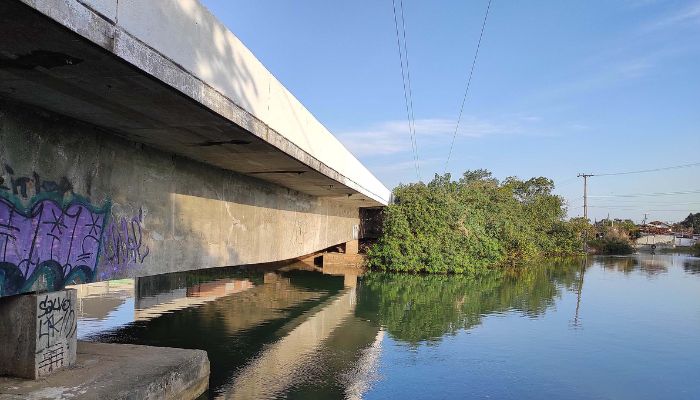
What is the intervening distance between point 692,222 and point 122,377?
136m

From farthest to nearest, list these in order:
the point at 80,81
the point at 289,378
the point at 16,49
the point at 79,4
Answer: the point at 289,378 < the point at 80,81 < the point at 16,49 < the point at 79,4

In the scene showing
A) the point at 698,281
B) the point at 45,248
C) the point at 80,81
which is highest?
the point at 80,81

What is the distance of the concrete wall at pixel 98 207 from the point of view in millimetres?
5387

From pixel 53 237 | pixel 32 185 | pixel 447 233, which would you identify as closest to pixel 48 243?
pixel 53 237

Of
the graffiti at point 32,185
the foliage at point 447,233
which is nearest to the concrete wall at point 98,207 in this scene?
the graffiti at point 32,185

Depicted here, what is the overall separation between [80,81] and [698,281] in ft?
102

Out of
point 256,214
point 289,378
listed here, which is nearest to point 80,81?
point 289,378

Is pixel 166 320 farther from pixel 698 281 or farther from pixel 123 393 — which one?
pixel 698 281

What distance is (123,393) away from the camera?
212 inches

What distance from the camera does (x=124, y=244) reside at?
7148mm

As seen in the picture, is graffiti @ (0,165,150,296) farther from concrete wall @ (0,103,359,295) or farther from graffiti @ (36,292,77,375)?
graffiti @ (36,292,77,375)

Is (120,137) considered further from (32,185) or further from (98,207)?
(32,185)

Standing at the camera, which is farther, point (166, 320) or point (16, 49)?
point (166, 320)

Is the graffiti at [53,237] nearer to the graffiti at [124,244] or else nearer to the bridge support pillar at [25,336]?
the graffiti at [124,244]
